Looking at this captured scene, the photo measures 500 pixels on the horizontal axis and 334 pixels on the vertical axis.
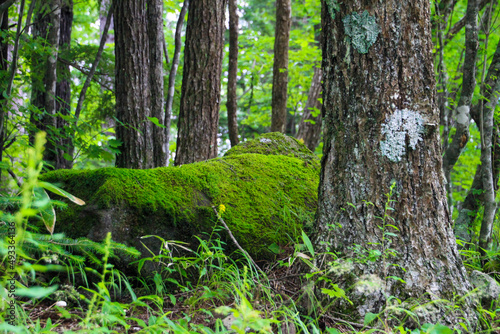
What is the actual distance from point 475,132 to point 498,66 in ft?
20.3

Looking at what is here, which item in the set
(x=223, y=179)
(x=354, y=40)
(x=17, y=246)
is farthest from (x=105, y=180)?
(x=354, y=40)

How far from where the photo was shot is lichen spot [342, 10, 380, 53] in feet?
7.36

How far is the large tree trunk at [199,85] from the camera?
5172 millimetres

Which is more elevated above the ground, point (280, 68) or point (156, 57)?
point (280, 68)

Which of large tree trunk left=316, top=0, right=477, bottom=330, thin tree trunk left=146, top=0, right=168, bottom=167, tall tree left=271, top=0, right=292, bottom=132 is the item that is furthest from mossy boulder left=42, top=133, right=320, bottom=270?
tall tree left=271, top=0, right=292, bottom=132

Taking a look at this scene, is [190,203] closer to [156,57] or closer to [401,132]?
[401,132]

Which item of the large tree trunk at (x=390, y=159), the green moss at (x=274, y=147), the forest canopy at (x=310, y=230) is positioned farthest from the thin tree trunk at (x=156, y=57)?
the large tree trunk at (x=390, y=159)

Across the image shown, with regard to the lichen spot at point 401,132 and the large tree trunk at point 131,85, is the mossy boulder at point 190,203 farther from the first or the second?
the large tree trunk at point 131,85

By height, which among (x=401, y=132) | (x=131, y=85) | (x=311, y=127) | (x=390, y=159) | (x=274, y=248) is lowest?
(x=274, y=248)

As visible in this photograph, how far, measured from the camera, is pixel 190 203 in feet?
8.93

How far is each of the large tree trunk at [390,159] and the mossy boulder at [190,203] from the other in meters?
0.63

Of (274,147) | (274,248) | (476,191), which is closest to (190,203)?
(274,248)

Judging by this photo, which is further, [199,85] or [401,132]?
[199,85]

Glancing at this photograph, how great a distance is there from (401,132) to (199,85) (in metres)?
3.64
